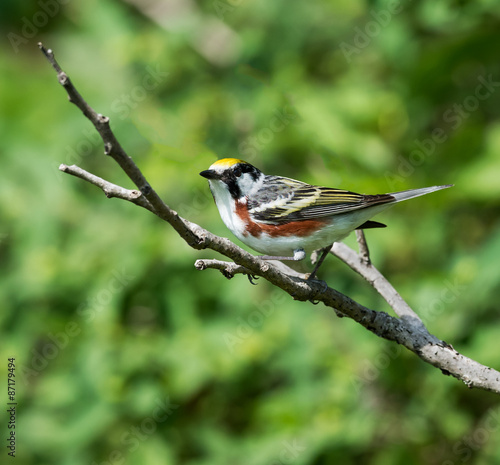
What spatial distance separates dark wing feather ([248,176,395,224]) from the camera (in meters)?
3.16

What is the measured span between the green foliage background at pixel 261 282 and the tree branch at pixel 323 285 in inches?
48.4

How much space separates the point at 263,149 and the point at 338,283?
121cm

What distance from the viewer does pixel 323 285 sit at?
8.28 feet

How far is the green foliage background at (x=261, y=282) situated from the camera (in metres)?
3.93

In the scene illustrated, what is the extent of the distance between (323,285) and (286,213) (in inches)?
32.2

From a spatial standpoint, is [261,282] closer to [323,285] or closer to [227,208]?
[227,208]

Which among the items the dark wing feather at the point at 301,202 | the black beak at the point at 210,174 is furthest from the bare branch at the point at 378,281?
the black beak at the point at 210,174

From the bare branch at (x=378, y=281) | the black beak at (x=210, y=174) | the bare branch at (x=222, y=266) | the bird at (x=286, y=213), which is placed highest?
the black beak at (x=210, y=174)

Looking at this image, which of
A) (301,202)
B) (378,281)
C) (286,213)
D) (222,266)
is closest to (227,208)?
(286,213)

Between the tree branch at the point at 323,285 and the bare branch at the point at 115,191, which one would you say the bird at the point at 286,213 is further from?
the bare branch at the point at 115,191

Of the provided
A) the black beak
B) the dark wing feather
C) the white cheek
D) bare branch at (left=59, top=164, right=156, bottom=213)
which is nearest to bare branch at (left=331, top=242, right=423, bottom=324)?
the dark wing feather

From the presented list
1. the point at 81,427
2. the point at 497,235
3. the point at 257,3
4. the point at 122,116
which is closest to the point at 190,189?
the point at 122,116

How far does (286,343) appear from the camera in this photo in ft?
14.3

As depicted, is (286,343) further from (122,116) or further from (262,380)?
(122,116)
